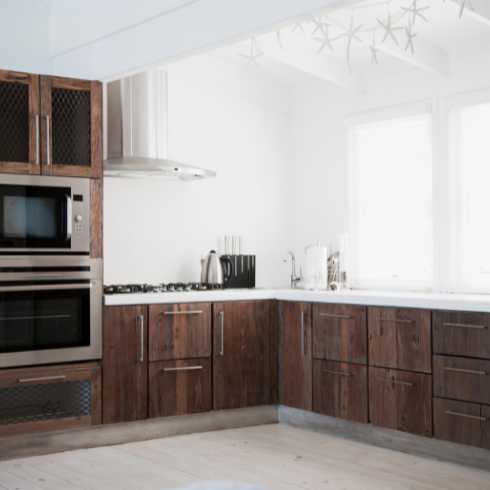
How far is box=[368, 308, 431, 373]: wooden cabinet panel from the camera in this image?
A: 10.2 ft

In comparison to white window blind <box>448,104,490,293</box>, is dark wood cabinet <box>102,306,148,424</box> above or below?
below

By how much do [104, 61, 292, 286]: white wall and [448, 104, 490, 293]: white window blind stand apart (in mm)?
1406

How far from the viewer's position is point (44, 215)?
321cm

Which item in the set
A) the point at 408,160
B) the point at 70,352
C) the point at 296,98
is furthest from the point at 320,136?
the point at 70,352

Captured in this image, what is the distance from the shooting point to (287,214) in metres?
4.86

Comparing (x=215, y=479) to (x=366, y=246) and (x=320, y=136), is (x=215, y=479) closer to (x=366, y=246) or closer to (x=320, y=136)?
(x=366, y=246)

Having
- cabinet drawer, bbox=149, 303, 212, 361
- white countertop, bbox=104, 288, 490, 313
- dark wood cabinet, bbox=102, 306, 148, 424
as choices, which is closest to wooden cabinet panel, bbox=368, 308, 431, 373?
white countertop, bbox=104, 288, 490, 313

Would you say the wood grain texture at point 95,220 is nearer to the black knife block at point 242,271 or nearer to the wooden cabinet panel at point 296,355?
the black knife block at point 242,271

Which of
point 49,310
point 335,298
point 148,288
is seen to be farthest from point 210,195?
point 49,310

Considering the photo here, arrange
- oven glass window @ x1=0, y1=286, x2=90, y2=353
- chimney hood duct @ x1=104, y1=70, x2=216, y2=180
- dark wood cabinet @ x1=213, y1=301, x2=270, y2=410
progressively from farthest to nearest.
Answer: chimney hood duct @ x1=104, y1=70, x2=216, y2=180 < dark wood cabinet @ x1=213, y1=301, x2=270, y2=410 < oven glass window @ x1=0, y1=286, x2=90, y2=353

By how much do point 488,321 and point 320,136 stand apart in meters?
2.25

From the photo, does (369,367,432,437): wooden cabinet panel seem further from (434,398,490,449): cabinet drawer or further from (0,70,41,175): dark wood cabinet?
(0,70,41,175): dark wood cabinet

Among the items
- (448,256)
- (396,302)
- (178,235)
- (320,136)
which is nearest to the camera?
(396,302)

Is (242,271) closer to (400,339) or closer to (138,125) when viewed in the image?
(138,125)
